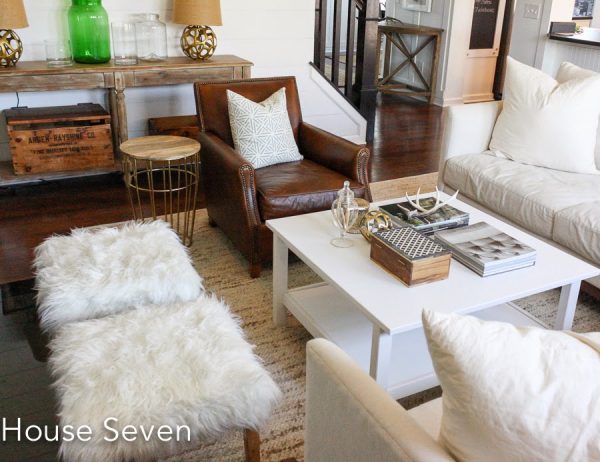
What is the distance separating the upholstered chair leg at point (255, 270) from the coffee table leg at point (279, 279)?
1.29 ft

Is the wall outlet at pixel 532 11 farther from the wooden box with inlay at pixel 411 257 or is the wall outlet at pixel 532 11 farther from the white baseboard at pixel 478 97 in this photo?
the wooden box with inlay at pixel 411 257

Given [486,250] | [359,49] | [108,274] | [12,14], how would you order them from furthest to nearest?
[359,49], [12,14], [486,250], [108,274]

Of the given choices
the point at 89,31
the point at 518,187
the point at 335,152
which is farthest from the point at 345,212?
the point at 89,31

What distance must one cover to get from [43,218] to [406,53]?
4736mm

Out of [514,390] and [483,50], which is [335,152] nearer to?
[514,390]

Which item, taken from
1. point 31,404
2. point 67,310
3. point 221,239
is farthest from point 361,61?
point 31,404

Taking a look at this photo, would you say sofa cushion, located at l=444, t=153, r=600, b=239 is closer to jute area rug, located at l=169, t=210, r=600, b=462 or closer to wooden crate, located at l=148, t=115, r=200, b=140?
jute area rug, located at l=169, t=210, r=600, b=462

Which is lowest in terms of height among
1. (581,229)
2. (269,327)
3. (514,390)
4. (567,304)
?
(269,327)

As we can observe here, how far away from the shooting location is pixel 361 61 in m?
4.88

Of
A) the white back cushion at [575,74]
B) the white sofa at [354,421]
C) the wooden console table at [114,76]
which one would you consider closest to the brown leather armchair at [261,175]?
the wooden console table at [114,76]

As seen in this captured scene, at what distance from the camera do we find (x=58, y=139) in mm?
3674

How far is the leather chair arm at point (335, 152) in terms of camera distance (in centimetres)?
301

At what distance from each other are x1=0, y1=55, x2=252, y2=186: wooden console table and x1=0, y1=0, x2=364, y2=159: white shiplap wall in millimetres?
226

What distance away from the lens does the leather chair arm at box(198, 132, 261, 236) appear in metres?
2.76
